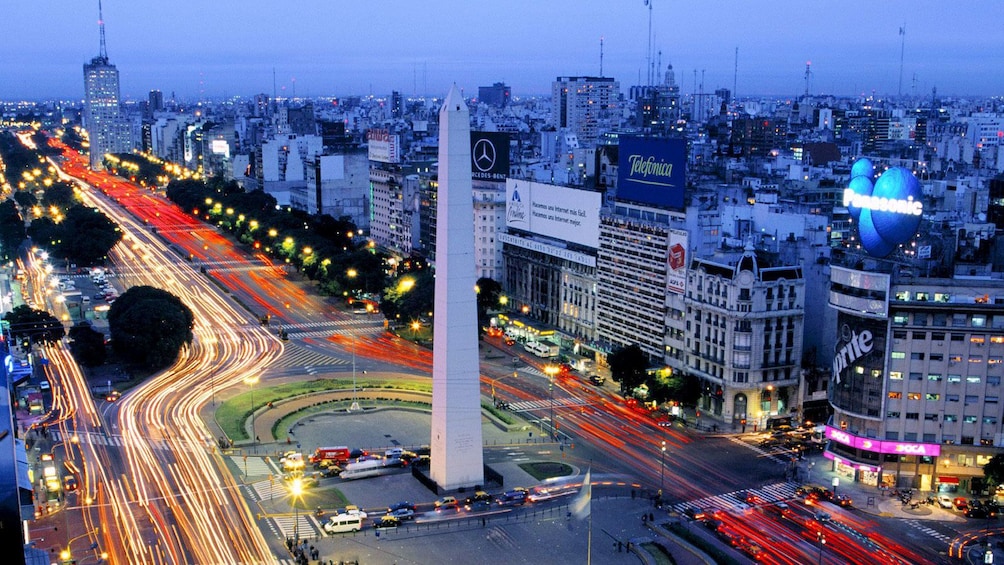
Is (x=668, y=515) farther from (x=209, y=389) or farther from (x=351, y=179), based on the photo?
(x=351, y=179)

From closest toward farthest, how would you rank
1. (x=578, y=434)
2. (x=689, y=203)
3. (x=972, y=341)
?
1. (x=972, y=341)
2. (x=578, y=434)
3. (x=689, y=203)

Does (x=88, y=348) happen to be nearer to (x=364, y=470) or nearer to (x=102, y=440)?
(x=102, y=440)

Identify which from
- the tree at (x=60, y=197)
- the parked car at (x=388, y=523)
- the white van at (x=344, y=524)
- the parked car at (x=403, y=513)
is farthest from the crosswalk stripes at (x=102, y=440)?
the tree at (x=60, y=197)

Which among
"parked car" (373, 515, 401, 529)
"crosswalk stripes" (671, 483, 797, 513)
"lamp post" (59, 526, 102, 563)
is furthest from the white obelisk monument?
"lamp post" (59, 526, 102, 563)

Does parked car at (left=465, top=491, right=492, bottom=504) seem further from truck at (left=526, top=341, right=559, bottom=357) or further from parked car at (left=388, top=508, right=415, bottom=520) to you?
truck at (left=526, top=341, right=559, bottom=357)

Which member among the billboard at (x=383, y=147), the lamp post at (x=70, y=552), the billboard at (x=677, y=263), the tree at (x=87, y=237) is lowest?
the lamp post at (x=70, y=552)

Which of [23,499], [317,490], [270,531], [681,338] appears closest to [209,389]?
[317,490]

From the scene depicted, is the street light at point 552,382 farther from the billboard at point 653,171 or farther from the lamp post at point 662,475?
the billboard at point 653,171
